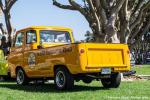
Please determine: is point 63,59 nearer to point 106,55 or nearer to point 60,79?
point 60,79

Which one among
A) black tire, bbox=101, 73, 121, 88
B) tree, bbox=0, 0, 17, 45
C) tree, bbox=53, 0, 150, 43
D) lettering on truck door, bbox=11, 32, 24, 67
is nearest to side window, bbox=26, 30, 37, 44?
lettering on truck door, bbox=11, 32, 24, 67

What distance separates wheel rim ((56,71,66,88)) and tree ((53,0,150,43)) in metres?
5.61

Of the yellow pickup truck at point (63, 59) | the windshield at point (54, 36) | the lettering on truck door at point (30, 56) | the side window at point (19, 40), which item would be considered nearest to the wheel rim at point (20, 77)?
the yellow pickup truck at point (63, 59)

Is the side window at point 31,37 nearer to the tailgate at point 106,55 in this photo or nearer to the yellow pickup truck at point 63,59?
the yellow pickup truck at point 63,59

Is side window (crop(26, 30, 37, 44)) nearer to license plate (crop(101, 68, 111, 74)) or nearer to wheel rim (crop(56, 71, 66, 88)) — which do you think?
wheel rim (crop(56, 71, 66, 88))

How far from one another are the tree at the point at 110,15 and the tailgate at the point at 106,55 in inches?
200

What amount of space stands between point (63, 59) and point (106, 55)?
4.35ft

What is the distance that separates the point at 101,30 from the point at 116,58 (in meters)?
6.71

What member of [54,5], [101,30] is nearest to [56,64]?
[101,30]

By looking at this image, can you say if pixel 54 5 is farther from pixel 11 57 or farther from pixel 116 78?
pixel 116 78

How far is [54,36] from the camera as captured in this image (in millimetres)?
16656

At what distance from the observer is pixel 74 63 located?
45.6 feet

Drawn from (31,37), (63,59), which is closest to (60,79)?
(63,59)

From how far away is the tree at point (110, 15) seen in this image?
20.0 metres
